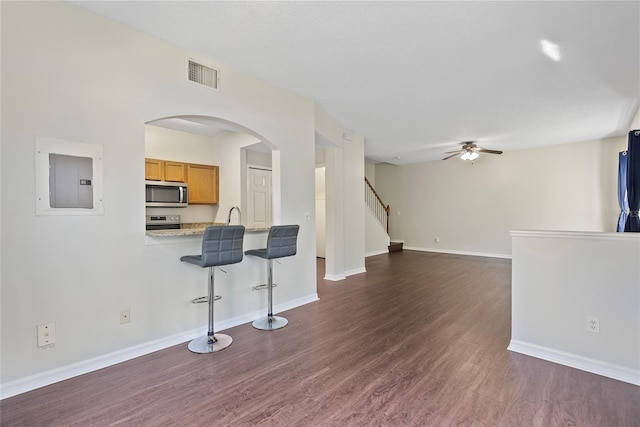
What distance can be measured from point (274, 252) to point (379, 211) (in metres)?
6.31

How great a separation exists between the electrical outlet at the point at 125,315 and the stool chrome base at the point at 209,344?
→ 59 cm

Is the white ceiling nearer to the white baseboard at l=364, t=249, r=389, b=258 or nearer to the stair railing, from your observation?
the stair railing

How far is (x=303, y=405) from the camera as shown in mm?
1896

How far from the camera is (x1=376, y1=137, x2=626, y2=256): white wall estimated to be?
6513 millimetres

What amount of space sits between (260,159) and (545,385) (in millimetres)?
5243

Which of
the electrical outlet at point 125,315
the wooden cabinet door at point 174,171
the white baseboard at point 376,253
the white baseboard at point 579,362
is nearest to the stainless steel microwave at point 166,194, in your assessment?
the wooden cabinet door at point 174,171

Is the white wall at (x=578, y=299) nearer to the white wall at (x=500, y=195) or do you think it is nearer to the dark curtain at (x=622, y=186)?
the dark curtain at (x=622, y=186)

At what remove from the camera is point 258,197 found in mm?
5816

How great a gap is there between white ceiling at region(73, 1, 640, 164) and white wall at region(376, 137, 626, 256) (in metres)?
2.15

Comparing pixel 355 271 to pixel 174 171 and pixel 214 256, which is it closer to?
pixel 214 256

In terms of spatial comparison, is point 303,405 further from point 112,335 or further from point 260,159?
point 260,159

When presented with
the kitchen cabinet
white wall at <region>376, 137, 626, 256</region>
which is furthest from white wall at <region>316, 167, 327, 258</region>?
the kitchen cabinet

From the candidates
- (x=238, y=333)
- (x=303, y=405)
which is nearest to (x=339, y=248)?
(x=238, y=333)

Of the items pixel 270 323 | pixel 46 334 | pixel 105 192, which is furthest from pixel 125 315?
pixel 270 323
